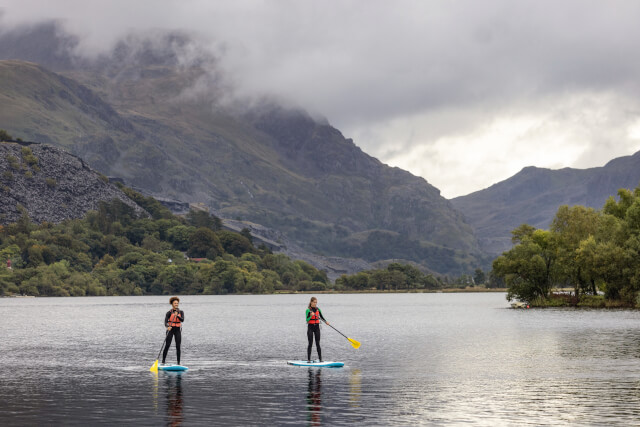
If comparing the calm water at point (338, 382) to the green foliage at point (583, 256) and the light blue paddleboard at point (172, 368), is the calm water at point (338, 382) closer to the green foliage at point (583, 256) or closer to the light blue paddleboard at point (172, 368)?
the light blue paddleboard at point (172, 368)

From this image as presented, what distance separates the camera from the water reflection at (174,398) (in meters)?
37.4

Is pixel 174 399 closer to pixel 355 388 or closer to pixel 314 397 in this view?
pixel 314 397

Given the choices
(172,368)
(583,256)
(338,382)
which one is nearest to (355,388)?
(338,382)

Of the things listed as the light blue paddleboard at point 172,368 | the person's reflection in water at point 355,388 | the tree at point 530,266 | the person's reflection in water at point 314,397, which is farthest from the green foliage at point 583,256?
the light blue paddleboard at point 172,368

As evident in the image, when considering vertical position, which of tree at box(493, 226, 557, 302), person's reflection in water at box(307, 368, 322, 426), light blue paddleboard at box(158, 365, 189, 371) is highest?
tree at box(493, 226, 557, 302)

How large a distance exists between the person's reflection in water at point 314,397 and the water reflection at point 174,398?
20.2ft

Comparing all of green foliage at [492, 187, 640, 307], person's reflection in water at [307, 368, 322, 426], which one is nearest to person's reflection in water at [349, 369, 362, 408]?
person's reflection in water at [307, 368, 322, 426]

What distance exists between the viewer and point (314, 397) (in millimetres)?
44562

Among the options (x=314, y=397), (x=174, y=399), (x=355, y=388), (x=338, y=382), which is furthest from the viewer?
(x=338, y=382)

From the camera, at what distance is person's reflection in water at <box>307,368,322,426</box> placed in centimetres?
3762

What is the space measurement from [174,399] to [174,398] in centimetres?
41

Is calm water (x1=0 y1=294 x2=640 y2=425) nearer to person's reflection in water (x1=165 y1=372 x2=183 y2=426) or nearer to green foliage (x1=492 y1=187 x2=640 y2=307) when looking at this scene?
person's reflection in water (x1=165 y1=372 x2=183 y2=426)

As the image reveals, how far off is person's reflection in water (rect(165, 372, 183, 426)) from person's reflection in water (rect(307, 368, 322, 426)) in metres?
6.18

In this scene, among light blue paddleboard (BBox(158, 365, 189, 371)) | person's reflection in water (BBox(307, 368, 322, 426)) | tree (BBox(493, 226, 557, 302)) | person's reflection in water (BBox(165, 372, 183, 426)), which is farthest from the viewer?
tree (BBox(493, 226, 557, 302))
